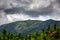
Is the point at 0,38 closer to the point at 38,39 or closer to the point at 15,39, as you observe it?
the point at 15,39

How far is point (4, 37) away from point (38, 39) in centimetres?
3106

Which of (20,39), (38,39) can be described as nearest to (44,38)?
(38,39)

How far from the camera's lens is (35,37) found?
196m

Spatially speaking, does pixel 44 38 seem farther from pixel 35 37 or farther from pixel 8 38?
pixel 8 38

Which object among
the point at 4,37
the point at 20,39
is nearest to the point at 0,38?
the point at 4,37

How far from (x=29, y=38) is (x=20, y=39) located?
29.5 ft

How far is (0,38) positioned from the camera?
607 ft

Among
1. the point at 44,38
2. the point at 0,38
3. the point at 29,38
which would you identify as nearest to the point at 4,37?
the point at 0,38

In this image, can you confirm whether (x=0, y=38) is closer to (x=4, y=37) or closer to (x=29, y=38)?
(x=4, y=37)

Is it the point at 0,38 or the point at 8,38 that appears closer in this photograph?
the point at 0,38

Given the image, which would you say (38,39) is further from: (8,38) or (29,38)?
(8,38)

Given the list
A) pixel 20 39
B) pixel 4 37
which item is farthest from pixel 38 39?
pixel 4 37

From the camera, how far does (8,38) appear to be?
652 feet

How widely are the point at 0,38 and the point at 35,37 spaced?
1301 inches
